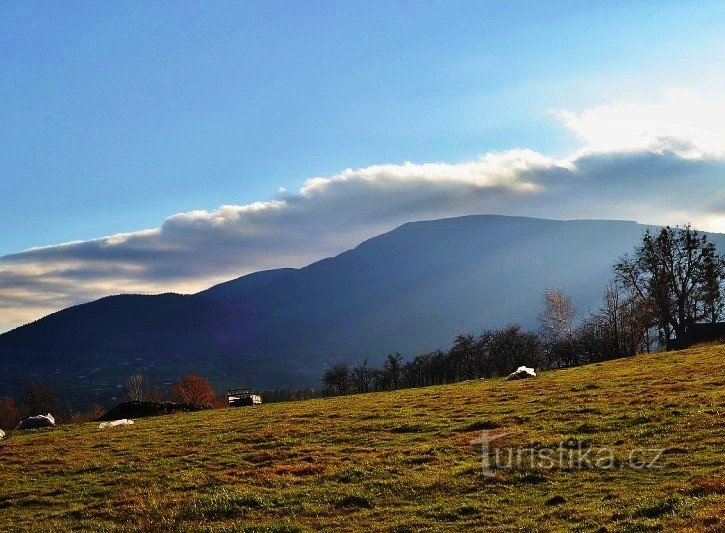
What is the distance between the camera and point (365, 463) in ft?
84.7

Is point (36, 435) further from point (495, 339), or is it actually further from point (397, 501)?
point (495, 339)

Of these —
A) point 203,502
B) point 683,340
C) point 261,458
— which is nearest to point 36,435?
point 261,458

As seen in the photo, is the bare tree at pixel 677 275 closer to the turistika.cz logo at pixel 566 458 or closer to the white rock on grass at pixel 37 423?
the turistika.cz logo at pixel 566 458

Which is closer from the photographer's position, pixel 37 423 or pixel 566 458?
pixel 566 458

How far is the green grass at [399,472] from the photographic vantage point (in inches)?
715

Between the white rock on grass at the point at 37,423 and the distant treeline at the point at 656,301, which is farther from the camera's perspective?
the distant treeline at the point at 656,301

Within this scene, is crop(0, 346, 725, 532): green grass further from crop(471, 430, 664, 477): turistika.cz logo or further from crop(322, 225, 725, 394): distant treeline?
crop(322, 225, 725, 394): distant treeline

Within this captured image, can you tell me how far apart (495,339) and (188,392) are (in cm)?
6762

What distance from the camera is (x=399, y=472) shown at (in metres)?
23.8

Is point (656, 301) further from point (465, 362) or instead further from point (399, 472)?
point (399, 472)

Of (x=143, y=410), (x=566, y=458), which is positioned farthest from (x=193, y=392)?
(x=566, y=458)

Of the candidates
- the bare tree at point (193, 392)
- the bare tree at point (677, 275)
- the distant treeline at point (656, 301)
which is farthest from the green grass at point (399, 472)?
the bare tree at point (193, 392)

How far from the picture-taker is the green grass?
18.2 metres

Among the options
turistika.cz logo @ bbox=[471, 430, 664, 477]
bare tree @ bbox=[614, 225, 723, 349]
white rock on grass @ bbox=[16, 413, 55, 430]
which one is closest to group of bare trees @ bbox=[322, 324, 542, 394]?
bare tree @ bbox=[614, 225, 723, 349]
